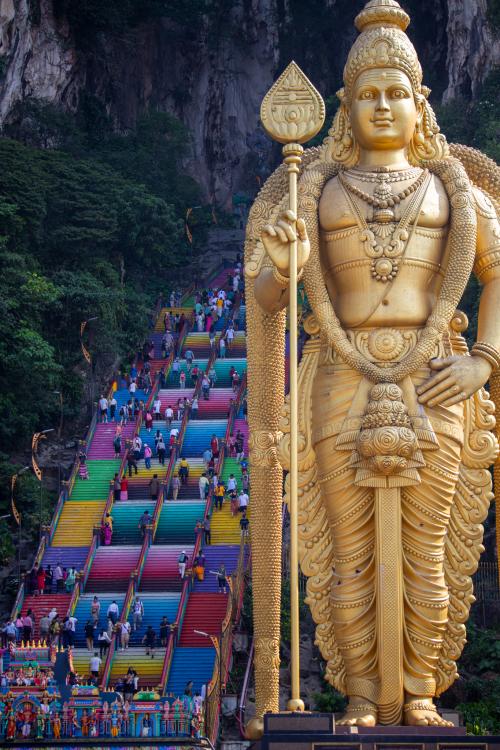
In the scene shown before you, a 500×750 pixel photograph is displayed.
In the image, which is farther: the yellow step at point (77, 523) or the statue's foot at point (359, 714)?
the yellow step at point (77, 523)

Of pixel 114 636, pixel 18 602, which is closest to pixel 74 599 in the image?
pixel 18 602

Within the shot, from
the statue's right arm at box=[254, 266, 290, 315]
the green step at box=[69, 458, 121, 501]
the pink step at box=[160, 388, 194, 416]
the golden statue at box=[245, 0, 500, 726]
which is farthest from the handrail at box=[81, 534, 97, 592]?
the statue's right arm at box=[254, 266, 290, 315]

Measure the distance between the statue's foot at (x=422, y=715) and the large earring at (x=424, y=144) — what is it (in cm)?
391

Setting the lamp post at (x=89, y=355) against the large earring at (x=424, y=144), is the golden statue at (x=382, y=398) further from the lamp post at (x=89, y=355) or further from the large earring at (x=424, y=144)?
the lamp post at (x=89, y=355)

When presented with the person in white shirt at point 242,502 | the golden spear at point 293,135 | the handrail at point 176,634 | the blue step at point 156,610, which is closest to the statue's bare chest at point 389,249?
the golden spear at point 293,135

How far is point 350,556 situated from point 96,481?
56.4ft

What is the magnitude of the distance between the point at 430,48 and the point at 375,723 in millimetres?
36353

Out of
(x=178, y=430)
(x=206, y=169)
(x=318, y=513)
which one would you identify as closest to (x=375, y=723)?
(x=318, y=513)

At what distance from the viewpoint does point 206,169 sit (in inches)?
2000

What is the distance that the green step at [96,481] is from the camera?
92.4 ft

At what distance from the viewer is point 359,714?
451 inches

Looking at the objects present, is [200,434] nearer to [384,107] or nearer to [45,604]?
[45,604]

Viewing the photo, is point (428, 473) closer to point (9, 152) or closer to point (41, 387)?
point (41, 387)

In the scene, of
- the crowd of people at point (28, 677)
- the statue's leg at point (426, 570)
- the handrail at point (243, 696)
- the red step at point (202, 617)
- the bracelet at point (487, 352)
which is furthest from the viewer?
the red step at point (202, 617)
